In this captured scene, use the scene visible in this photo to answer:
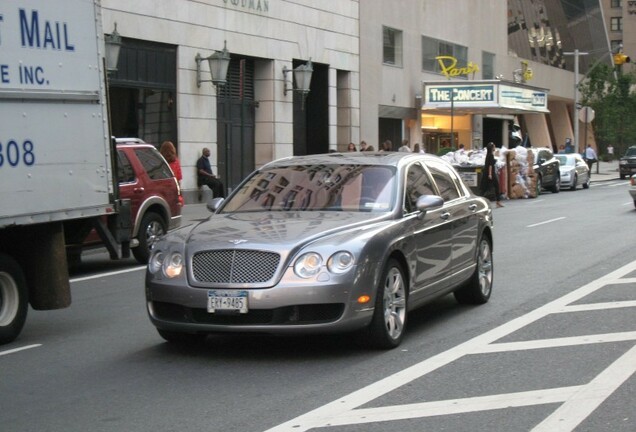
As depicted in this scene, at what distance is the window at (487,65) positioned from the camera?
2146 inches

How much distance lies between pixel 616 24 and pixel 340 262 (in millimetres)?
134041

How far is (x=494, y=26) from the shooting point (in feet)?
184

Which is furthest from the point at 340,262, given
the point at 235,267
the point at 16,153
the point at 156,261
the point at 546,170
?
the point at 546,170

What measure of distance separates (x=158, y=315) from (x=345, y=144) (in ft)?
104

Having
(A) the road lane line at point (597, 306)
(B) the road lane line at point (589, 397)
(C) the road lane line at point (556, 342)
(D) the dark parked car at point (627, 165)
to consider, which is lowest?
(D) the dark parked car at point (627, 165)

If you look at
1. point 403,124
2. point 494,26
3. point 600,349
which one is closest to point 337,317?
point 600,349

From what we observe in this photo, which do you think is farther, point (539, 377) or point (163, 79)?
point (163, 79)

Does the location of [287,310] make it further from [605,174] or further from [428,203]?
[605,174]

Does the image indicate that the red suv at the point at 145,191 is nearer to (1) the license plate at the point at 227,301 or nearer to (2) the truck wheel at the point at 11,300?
(2) the truck wheel at the point at 11,300

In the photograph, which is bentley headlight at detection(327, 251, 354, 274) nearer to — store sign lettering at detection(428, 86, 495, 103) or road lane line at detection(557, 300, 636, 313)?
road lane line at detection(557, 300, 636, 313)

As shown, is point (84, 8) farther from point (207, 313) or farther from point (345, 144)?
point (345, 144)

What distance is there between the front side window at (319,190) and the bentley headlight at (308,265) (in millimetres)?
1148

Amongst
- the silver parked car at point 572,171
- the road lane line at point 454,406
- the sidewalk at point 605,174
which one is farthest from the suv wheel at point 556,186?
the road lane line at point 454,406

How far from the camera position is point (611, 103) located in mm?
64875
